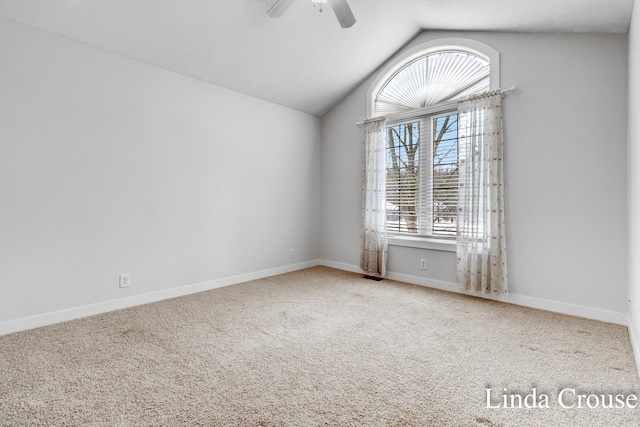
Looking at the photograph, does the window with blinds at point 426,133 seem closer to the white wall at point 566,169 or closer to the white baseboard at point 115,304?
the white wall at point 566,169

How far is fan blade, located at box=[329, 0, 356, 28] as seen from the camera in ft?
8.18

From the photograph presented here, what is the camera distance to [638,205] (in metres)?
2.04

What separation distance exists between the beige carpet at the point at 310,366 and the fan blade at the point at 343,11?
8.59 feet

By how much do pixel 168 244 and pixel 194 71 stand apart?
195 cm

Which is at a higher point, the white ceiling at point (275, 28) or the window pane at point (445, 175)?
the white ceiling at point (275, 28)

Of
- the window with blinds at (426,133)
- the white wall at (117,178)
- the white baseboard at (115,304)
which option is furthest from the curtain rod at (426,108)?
the white baseboard at (115,304)

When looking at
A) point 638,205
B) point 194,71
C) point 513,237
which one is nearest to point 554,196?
point 513,237

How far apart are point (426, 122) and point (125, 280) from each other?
3921 millimetres

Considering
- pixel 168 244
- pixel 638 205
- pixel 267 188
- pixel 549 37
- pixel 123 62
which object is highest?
pixel 549 37

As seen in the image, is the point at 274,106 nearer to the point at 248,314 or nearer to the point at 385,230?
the point at 385,230

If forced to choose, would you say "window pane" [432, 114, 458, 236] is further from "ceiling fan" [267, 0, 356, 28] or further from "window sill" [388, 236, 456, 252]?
"ceiling fan" [267, 0, 356, 28]

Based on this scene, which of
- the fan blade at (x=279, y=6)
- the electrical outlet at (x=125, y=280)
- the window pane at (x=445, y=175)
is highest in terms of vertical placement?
the fan blade at (x=279, y=6)

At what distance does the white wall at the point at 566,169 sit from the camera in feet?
9.05

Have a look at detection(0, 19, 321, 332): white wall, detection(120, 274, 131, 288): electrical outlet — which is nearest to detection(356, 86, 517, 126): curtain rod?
detection(0, 19, 321, 332): white wall
